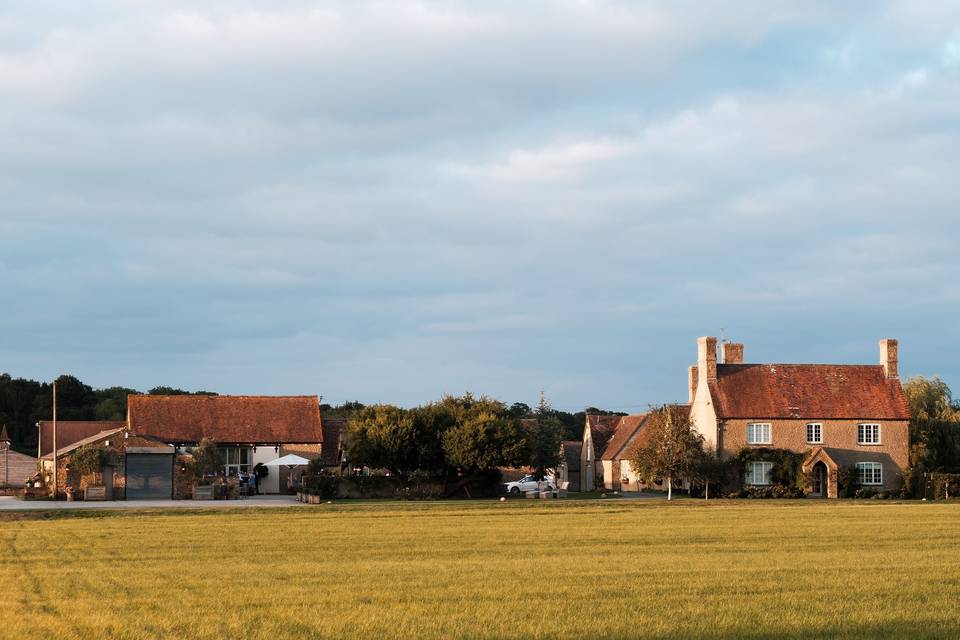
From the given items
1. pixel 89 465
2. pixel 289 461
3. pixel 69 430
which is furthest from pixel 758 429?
pixel 69 430

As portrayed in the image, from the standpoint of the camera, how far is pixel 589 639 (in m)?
13.9

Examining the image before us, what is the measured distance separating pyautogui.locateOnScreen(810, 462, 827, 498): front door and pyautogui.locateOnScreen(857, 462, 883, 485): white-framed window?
1960 mm

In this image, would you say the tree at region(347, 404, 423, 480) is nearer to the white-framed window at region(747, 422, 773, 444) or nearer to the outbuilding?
the outbuilding

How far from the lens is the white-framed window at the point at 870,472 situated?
67062mm

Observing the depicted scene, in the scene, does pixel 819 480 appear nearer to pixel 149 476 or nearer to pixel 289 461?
pixel 289 461

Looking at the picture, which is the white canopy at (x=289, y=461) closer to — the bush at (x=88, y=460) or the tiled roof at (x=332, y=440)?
the tiled roof at (x=332, y=440)

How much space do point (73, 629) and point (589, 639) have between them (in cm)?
619

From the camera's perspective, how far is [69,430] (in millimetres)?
79812

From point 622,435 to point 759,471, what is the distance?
1475 centimetres

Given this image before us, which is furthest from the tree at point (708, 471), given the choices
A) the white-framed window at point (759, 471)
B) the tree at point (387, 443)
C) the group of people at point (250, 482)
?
the group of people at point (250, 482)

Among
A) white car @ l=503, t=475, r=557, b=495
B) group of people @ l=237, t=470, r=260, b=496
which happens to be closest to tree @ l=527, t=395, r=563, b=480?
white car @ l=503, t=475, r=557, b=495

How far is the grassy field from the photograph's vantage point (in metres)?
14.9

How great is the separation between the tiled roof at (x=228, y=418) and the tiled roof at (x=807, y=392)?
2391 cm

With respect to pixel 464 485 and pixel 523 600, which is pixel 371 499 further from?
pixel 523 600
